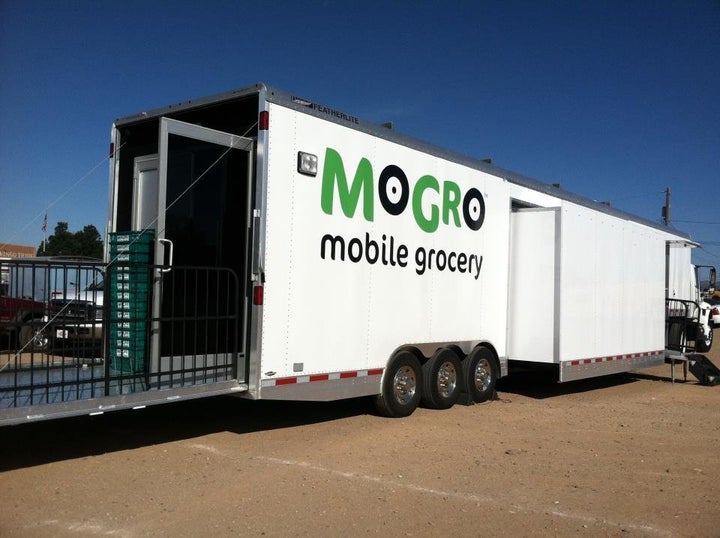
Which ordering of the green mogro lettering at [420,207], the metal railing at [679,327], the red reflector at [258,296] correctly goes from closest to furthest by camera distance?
the red reflector at [258,296]
the green mogro lettering at [420,207]
the metal railing at [679,327]

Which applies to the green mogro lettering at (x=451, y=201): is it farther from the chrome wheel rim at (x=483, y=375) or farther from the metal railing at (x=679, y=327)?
the metal railing at (x=679, y=327)

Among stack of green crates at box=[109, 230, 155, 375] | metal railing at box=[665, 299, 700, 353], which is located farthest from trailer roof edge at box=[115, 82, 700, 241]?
metal railing at box=[665, 299, 700, 353]

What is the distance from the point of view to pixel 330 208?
7016 millimetres

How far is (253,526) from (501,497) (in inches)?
78.2

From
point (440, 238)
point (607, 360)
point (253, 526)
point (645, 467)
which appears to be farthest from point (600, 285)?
point (253, 526)

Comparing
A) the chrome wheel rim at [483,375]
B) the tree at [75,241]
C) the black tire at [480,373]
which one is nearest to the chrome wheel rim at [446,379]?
the black tire at [480,373]

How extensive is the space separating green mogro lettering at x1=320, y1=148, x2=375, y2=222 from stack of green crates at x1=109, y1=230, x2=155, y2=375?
5.83 feet

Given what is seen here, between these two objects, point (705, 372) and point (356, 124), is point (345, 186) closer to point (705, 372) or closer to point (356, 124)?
point (356, 124)

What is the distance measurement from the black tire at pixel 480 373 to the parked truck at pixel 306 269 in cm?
3

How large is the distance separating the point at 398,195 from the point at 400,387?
7.42ft

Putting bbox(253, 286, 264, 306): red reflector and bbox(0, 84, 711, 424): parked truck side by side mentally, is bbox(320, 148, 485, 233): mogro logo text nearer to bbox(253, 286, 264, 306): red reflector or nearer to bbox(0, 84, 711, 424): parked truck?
bbox(0, 84, 711, 424): parked truck

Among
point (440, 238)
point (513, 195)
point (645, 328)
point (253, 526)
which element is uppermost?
point (513, 195)

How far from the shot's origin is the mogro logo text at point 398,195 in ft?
23.1

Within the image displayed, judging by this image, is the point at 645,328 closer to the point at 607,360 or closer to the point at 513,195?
the point at 607,360
